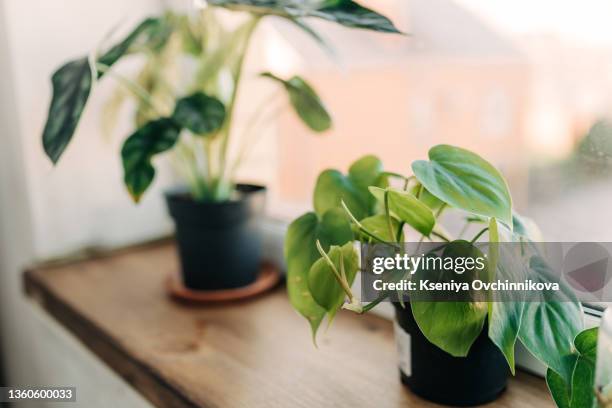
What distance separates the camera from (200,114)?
0.77 meters

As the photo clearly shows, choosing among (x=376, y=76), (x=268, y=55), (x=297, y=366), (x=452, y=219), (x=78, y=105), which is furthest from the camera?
(x=376, y=76)

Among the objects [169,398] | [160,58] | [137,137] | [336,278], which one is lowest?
[169,398]

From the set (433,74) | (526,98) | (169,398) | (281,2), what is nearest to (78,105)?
(281,2)

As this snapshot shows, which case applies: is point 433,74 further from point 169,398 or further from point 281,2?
point 169,398

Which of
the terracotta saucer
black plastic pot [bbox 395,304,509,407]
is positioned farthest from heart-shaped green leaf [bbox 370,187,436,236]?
the terracotta saucer

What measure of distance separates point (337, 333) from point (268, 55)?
74 cm

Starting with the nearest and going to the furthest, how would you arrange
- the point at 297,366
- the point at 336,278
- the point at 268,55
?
1. the point at 336,278
2. the point at 297,366
3. the point at 268,55

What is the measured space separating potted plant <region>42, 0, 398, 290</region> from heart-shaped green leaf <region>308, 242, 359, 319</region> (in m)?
0.25

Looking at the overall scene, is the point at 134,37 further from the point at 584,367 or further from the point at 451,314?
the point at 584,367

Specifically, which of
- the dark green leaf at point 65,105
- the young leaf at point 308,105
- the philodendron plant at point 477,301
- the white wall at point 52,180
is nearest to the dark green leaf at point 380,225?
the philodendron plant at point 477,301

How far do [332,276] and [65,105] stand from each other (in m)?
0.39

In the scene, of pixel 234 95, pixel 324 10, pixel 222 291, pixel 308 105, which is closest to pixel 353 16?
pixel 324 10

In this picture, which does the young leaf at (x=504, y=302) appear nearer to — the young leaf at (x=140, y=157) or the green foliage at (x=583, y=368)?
the green foliage at (x=583, y=368)

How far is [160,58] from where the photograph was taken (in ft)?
3.20
